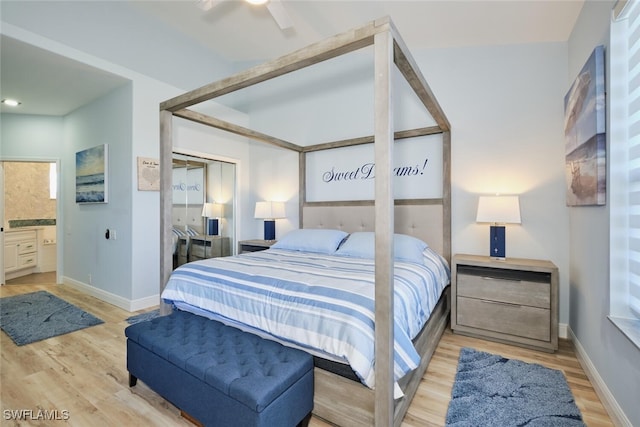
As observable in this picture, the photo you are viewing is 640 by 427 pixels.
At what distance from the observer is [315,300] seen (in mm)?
1629

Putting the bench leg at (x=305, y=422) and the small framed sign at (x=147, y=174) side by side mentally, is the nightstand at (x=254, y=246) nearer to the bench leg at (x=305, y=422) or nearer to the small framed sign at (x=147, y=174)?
the small framed sign at (x=147, y=174)

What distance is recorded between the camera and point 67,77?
339 centimetres

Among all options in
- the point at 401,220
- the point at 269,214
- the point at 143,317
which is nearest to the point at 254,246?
the point at 269,214

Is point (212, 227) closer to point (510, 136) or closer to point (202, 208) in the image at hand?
point (202, 208)

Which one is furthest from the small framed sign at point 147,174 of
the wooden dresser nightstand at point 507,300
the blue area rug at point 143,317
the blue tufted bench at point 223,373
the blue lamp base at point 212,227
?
the wooden dresser nightstand at point 507,300

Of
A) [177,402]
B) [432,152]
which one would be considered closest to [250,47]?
[432,152]

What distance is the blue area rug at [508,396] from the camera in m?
1.62

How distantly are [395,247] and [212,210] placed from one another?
313 cm

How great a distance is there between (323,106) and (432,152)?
1671 mm

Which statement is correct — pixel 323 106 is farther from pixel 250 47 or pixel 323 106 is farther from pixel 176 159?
pixel 176 159

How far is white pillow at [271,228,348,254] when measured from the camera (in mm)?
3229

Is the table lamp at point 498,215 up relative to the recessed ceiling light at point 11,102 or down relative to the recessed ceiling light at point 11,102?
down

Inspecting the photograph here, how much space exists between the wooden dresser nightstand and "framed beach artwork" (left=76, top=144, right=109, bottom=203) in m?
4.45

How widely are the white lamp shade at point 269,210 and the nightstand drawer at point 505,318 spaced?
2597 mm
